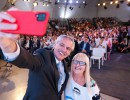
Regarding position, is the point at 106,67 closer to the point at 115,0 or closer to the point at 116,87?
the point at 116,87

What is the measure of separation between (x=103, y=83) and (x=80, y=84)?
3713 mm

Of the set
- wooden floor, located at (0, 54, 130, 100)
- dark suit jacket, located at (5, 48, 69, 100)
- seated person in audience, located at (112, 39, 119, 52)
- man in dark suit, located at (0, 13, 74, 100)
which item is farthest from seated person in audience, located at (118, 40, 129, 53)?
dark suit jacket, located at (5, 48, 69, 100)

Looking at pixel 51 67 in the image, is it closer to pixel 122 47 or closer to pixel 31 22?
pixel 31 22

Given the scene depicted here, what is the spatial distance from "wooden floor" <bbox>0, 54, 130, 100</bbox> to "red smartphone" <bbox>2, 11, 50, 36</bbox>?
141 inches

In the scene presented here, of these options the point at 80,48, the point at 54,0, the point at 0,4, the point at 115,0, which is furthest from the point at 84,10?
the point at 80,48

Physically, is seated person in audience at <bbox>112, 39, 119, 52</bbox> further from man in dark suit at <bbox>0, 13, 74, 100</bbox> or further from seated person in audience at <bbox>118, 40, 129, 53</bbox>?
man in dark suit at <bbox>0, 13, 74, 100</bbox>

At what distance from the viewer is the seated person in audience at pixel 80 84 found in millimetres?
1574

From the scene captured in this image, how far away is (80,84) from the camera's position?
1.66 m

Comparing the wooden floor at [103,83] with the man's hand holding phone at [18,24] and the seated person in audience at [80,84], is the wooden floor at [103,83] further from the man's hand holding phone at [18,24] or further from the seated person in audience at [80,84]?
the man's hand holding phone at [18,24]

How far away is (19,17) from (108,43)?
7.96 m

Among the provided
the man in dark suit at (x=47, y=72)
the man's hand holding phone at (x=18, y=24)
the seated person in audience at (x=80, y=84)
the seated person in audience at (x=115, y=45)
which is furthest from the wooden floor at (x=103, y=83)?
the man's hand holding phone at (x=18, y=24)

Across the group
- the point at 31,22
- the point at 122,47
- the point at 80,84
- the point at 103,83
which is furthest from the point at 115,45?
the point at 31,22

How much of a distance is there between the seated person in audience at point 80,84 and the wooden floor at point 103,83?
2507 millimetres

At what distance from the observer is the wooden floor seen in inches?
164
